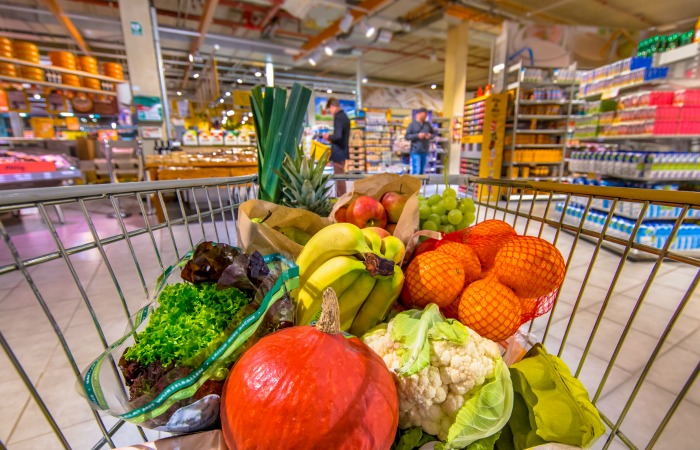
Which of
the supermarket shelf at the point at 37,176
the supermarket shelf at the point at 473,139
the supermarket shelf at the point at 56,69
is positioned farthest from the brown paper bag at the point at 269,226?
the supermarket shelf at the point at 56,69

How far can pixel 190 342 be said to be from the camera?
0.62 meters

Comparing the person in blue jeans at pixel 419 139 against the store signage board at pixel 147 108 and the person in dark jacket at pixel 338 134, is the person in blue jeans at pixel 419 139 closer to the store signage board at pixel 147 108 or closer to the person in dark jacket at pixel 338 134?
the person in dark jacket at pixel 338 134

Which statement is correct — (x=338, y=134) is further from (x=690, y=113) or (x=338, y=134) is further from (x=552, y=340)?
(x=690, y=113)

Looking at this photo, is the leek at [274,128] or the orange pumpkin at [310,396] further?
the leek at [274,128]

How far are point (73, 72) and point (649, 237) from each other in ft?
35.0

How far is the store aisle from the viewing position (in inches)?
55.3

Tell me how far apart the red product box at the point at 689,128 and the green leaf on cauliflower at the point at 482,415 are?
4.81 metres

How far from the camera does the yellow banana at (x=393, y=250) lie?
964mm

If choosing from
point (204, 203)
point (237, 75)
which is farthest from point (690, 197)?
point (237, 75)

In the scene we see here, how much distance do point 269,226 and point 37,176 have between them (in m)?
5.63

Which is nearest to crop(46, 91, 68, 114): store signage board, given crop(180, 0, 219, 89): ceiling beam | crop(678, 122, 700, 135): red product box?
crop(180, 0, 219, 89): ceiling beam

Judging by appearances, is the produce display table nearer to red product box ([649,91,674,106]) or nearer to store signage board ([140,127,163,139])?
store signage board ([140,127,163,139])

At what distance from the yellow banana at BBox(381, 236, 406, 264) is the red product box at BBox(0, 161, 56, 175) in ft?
19.2

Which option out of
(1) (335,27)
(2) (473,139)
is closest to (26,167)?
(1) (335,27)
